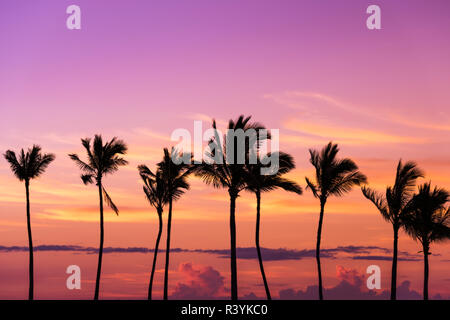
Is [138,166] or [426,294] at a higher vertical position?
[138,166]

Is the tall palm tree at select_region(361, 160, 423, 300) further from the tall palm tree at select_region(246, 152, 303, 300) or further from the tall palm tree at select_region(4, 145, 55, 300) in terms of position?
the tall palm tree at select_region(4, 145, 55, 300)

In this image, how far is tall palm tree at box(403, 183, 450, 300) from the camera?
45.4 m

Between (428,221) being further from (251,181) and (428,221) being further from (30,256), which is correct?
(30,256)

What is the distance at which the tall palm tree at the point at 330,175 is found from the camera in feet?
144

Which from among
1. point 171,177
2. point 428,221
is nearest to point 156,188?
point 171,177

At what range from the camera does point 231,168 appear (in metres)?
41.2

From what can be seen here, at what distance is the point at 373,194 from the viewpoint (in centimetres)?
4534

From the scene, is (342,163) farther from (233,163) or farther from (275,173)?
(233,163)

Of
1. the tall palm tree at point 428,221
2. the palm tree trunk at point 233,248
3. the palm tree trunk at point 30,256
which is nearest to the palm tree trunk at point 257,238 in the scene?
the palm tree trunk at point 233,248

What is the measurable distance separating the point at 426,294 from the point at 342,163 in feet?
39.3

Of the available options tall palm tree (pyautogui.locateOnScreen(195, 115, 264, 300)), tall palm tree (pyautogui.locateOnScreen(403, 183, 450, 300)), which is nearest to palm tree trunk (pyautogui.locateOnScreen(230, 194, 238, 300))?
tall palm tree (pyautogui.locateOnScreen(195, 115, 264, 300))

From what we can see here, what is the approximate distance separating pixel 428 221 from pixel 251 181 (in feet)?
45.7

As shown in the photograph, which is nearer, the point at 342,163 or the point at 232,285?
the point at 232,285
